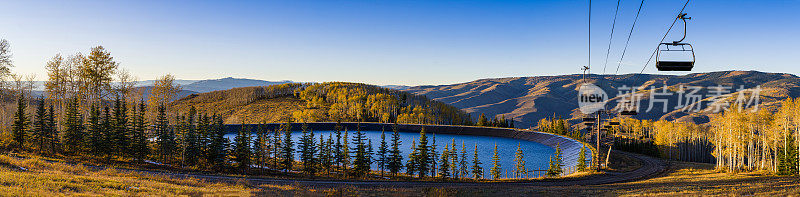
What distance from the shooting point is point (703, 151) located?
409ft

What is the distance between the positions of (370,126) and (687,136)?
10756 centimetres

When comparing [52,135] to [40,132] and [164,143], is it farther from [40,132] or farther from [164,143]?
[164,143]

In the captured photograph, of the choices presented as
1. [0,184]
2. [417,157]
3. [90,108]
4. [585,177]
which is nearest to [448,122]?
[417,157]

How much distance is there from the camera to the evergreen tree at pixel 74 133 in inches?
A: 1981

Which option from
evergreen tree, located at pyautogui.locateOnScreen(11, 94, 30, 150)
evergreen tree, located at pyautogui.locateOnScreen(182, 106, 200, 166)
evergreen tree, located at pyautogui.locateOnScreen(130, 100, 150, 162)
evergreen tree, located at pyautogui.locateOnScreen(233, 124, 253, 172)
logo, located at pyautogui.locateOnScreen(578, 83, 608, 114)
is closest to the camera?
logo, located at pyautogui.locateOnScreen(578, 83, 608, 114)

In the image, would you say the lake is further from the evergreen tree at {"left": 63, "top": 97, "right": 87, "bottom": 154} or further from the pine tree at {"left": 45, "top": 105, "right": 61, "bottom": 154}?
the pine tree at {"left": 45, "top": 105, "right": 61, "bottom": 154}

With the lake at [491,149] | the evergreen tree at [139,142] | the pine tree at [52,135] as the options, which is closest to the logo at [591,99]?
the lake at [491,149]

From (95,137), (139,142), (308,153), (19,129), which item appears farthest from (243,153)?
(19,129)

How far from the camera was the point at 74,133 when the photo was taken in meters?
50.9

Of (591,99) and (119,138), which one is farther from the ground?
(591,99)

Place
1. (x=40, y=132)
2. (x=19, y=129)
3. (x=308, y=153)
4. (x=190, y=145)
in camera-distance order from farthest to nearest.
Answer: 1. (x=308, y=153)
2. (x=190, y=145)
3. (x=40, y=132)
4. (x=19, y=129)

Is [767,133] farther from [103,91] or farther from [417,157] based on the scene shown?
[103,91]

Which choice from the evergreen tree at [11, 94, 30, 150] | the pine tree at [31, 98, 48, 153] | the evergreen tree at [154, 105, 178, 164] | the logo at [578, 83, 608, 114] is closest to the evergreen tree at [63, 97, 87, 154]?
the pine tree at [31, 98, 48, 153]

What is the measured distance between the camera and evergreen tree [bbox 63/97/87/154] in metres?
50.3
